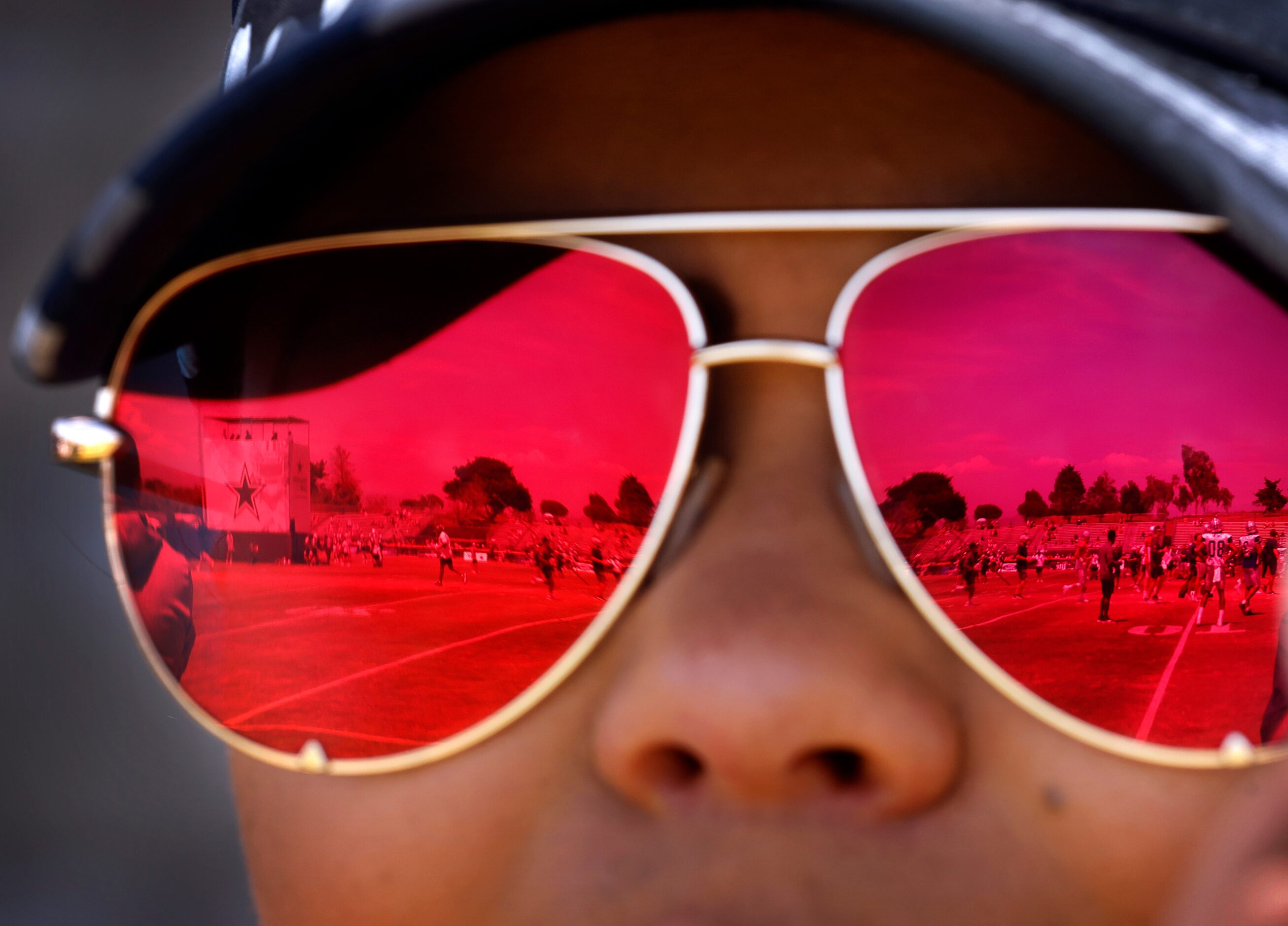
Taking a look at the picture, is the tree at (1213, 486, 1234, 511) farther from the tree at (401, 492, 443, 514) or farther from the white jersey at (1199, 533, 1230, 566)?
the tree at (401, 492, 443, 514)

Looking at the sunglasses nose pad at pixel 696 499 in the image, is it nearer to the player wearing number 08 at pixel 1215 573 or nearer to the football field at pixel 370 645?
the football field at pixel 370 645

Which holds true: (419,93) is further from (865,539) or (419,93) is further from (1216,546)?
(1216,546)

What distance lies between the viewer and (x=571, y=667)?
54 cm

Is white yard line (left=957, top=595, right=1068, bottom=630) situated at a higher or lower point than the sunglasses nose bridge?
lower

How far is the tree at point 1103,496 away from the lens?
1.68ft

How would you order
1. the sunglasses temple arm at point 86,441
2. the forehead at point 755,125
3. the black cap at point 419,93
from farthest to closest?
the sunglasses temple arm at point 86,441 → the forehead at point 755,125 → the black cap at point 419,93

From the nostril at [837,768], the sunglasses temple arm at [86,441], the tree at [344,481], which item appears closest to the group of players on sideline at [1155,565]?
the nostril at [837,768]

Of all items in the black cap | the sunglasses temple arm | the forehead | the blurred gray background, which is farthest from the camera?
the blurred gray background

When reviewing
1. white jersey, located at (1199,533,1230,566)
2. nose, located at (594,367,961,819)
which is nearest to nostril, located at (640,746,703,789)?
nose, located at (594,367,961,819)

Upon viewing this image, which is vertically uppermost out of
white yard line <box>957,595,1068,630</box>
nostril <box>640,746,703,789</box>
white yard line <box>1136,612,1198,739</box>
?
white yard line <box>957,595,1068,630</box>

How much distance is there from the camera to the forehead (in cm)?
53

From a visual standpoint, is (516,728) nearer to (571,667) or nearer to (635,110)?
(571,667)

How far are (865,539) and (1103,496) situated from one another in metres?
0.14

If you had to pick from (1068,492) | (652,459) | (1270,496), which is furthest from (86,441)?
(1270,496)
